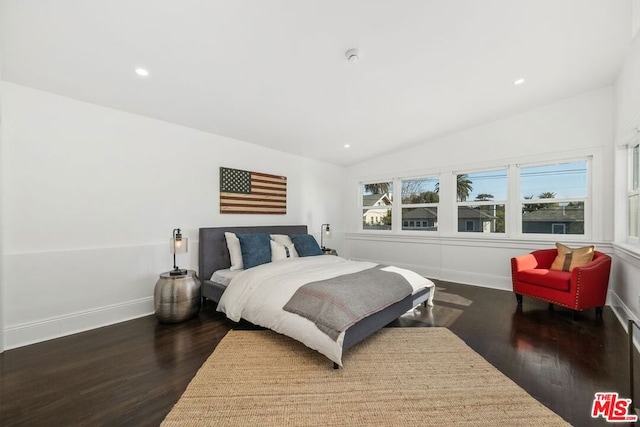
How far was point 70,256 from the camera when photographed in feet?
9.21

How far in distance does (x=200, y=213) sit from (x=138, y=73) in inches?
74.2

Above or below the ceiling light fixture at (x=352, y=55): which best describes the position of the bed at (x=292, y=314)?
below

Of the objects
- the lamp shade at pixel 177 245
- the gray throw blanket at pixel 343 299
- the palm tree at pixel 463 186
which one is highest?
the palm tree at pixel 463 186

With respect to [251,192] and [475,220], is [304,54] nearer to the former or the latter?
[251,192]

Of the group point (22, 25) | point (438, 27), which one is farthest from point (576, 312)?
point (22, 25)

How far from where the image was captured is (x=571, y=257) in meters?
3.55

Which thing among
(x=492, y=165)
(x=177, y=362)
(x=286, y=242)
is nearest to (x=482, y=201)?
(x=492, y=165)

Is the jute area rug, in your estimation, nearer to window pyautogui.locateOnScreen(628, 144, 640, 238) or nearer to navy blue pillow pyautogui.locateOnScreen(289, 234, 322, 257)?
navy blue pillow pyautogui.locateOnScreen(289, 234, 322, 257)

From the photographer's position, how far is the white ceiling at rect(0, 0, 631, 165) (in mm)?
1980

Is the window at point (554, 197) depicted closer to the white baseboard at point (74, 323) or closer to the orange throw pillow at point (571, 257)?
the orange throw pillow at point (571, 257)

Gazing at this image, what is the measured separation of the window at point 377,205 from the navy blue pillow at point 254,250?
3.09 m
